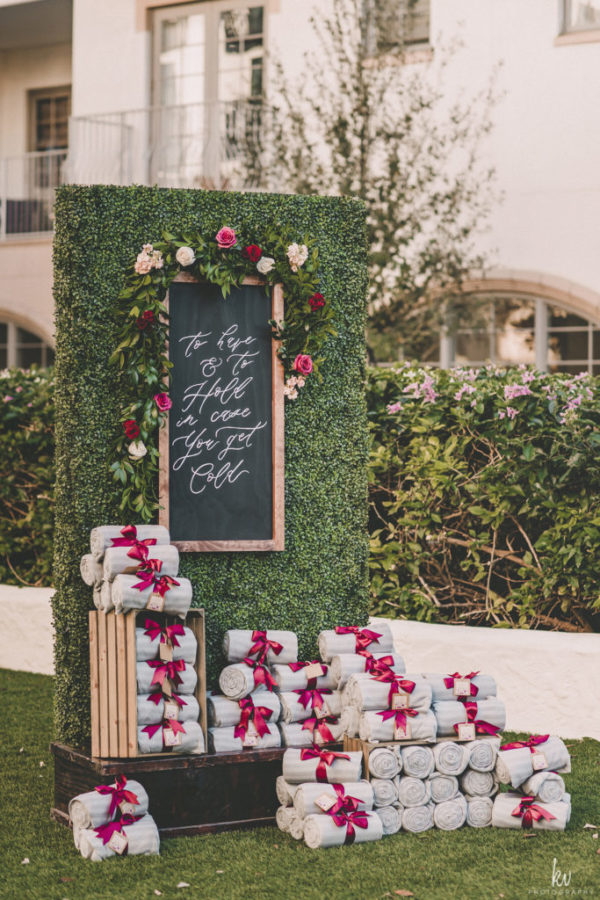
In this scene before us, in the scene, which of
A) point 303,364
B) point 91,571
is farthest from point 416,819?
point 303,364

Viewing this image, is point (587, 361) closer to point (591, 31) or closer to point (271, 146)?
point (591, 31)

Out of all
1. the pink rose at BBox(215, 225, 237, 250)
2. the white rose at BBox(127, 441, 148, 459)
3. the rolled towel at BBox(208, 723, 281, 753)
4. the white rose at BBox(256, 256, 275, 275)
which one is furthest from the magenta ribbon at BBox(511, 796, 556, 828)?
the pink rose at BBox(215, 225, 237, 250)

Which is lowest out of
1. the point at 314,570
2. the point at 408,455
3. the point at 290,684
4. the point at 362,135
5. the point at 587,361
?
the point at 290,684

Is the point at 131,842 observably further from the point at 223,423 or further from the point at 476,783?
the point at 223,423

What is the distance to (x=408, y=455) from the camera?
6762mm

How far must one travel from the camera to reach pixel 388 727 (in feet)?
14.7

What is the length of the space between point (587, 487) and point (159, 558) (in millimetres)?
2661

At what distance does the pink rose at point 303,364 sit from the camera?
4.86 meters

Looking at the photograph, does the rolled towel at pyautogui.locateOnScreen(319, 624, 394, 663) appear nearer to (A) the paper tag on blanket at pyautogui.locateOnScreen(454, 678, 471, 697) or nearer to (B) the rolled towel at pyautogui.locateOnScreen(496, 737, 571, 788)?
(A) the paper tag on blanket at pyautogui.locateOnScreen(454, 678, 471, 697)

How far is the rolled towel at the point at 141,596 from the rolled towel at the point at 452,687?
104cm

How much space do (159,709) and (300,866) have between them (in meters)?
0.74

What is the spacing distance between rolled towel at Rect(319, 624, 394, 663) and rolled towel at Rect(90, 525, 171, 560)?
812 mm

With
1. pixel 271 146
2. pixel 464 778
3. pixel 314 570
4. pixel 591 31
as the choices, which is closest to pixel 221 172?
pixel 271 146

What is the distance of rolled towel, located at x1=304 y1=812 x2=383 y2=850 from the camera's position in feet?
13.9
